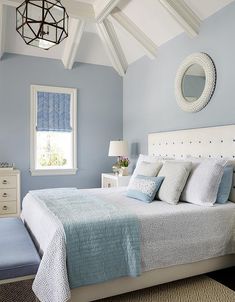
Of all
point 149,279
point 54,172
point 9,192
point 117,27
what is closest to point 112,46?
point 117,27

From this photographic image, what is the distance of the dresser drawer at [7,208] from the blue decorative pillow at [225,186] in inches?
122

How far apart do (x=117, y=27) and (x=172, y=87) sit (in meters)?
1.41

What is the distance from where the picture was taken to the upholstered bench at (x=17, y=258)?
1.86 metres

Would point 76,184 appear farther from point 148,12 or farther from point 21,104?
point 148,12

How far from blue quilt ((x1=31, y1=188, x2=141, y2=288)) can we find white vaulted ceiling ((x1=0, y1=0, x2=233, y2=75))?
8.42 ft

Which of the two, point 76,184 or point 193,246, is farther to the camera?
point 76,184

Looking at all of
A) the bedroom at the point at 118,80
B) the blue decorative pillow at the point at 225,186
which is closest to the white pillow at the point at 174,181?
the blue decorative pillow at the point at 225,186

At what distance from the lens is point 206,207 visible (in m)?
2.60

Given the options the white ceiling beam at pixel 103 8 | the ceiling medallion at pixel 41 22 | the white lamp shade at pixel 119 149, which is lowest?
the white lamp shade at pixel 119 149

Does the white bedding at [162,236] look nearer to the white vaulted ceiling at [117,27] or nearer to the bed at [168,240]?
the bed at [168,240]

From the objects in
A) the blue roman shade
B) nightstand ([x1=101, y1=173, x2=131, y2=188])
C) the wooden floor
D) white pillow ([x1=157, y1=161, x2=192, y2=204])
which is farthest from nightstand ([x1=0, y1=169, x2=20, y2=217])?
the wooden floor

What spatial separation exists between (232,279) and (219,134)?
1.50 meters

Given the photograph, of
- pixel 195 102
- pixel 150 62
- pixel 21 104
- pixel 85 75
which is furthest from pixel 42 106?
pixel 195 102

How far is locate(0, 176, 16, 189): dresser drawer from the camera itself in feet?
14.1
